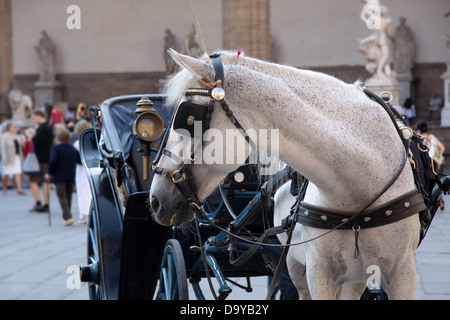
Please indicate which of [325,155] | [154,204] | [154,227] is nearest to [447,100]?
[154,227]

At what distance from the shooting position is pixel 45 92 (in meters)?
25.5

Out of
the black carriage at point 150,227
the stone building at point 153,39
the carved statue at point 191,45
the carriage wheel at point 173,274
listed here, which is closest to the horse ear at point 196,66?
the black carriage at point 150,227

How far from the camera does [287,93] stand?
2.22m

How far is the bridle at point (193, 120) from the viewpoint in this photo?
2164 millimetres

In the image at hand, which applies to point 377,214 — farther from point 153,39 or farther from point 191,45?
point 153,39

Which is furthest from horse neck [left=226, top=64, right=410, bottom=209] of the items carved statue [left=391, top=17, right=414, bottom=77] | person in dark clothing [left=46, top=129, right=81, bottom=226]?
carved statue [left=391, top=17, right=414, bottom=77]

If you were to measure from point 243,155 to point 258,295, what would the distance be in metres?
3.39

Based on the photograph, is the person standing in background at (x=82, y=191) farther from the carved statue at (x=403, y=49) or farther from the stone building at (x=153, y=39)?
the carved statue at (x=403, y=49)

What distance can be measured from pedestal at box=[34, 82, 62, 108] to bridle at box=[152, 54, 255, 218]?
2420cm

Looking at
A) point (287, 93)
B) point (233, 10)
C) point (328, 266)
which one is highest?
point (233, 10)

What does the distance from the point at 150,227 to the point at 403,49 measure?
20.2 m

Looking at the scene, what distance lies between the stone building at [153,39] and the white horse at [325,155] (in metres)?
19.5

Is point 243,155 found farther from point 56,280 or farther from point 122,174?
point 56,280
